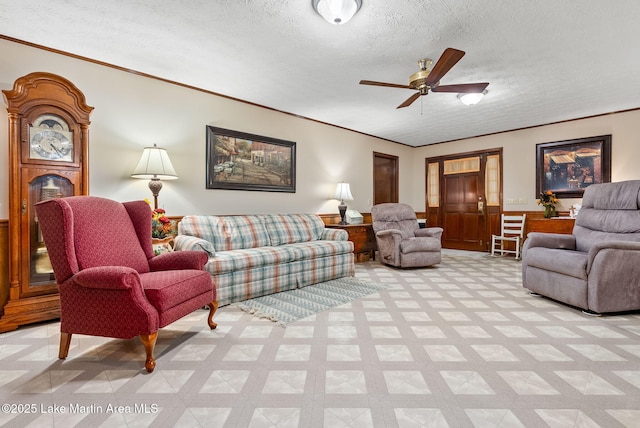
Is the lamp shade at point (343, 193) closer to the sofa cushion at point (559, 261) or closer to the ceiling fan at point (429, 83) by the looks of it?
the ceiling fan at point (429, 83)

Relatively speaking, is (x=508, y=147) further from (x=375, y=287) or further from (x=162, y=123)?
(x=162, y=123)

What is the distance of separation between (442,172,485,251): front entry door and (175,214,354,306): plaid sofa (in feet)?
12.0

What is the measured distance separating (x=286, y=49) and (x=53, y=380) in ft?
9.81

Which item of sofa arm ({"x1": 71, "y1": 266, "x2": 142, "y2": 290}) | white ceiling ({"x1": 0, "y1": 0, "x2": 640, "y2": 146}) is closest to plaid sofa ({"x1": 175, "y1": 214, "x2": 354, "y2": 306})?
sofa arm ({"x1": 71, "y1": 266, "x2": 142, "y2": 290})

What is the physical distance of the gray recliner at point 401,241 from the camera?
14.9 feet

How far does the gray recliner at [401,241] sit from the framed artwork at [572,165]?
2390mm

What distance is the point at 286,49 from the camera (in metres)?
2.86

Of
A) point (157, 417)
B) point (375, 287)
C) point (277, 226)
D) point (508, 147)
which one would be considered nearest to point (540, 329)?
point (375, 287)

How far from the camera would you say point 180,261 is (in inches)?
92.4

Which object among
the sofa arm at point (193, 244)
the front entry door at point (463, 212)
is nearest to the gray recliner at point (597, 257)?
the front entry door at point (463, 212)

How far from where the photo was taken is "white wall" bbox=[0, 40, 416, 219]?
2906 mm

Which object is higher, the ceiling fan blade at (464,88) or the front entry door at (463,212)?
the ceiling fan blade at (464,88)

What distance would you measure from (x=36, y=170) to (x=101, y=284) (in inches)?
62.8

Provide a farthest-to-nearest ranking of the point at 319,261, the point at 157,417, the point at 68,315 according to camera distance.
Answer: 1. the point at 319,261
2. the point at 68,315
3. the point at 157,417
